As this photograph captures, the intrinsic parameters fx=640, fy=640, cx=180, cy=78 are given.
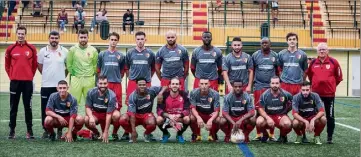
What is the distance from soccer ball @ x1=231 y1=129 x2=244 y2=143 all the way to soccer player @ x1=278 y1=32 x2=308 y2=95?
1323 mm

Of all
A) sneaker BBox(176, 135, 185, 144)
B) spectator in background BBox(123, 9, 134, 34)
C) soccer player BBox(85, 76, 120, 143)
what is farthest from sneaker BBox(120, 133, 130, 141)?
spectator in background BBox(123, 9, 134, 34)

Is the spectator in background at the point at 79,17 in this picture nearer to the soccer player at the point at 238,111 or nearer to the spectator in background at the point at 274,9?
the spectator in background at the point at 274,9

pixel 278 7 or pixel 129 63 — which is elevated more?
pixel 278 7

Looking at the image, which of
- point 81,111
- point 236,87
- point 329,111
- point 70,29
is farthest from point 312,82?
point 70,29

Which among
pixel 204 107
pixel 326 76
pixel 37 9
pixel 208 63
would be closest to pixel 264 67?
pixel 208 63

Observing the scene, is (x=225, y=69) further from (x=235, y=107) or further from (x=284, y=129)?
(x=284, y=129)

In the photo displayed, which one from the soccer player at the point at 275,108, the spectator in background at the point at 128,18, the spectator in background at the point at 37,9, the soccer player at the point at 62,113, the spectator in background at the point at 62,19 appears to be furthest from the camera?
the spectator in background at the point at 37,9

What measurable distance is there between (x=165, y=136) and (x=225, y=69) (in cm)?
162

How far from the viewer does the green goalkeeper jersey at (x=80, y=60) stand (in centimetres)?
1086

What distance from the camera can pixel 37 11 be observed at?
3119 cm

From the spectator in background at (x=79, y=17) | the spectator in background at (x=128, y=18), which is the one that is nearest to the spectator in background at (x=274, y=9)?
the spectator in background at (x=128, y=18)

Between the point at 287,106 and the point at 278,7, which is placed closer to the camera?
the point at 287,106

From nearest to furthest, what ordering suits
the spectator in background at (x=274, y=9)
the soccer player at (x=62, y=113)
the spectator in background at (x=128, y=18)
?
1. the soccer player at (x=62, y=113)
2. the spectator in background at (x=128, y=18)
3. the spectator in background at (x=274, y=9)

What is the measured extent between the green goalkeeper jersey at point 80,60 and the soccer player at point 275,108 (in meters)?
2.97
